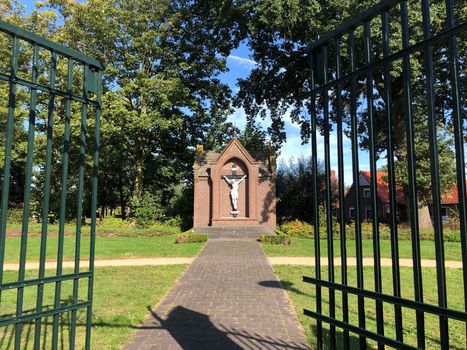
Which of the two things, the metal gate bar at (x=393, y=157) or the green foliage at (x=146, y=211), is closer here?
the metal gate bar at (x=393, y=157)

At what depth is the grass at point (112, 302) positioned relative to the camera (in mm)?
5448

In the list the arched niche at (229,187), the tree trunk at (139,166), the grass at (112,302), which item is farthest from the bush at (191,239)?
the tree trunk at (139,166)

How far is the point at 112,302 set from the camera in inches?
299

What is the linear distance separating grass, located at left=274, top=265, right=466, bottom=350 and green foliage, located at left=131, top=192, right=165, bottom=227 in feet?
65.7

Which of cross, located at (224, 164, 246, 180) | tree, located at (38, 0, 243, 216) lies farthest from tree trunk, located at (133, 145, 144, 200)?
cross, located at (224, 164, 246, 180)

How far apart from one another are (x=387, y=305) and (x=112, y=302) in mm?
5246

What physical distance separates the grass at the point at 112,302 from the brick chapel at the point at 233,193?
15667 mm

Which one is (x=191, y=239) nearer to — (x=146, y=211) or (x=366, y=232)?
(x=366, y=232)

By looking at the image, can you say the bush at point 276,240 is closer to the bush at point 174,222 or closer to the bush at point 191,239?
the bush at point 191,239

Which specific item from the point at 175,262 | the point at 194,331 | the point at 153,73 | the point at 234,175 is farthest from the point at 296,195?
the point at 194,331

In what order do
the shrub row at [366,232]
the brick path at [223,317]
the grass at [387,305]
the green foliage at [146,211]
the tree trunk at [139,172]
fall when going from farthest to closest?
the tree trunk at [139,172] < the green foliage at [146,211] < the shrub row at [366,232] < the grass at [387,305] < the brick path at [223,317]

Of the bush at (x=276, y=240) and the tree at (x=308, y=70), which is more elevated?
the tree at (x=308, y=70)

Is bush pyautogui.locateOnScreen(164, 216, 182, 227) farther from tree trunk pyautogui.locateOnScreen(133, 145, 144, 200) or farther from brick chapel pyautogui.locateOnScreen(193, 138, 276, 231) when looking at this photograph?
tree trunk pyautogui.locateOnScreen(133, 145, 144, 200)

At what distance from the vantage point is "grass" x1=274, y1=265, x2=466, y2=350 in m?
5.80
